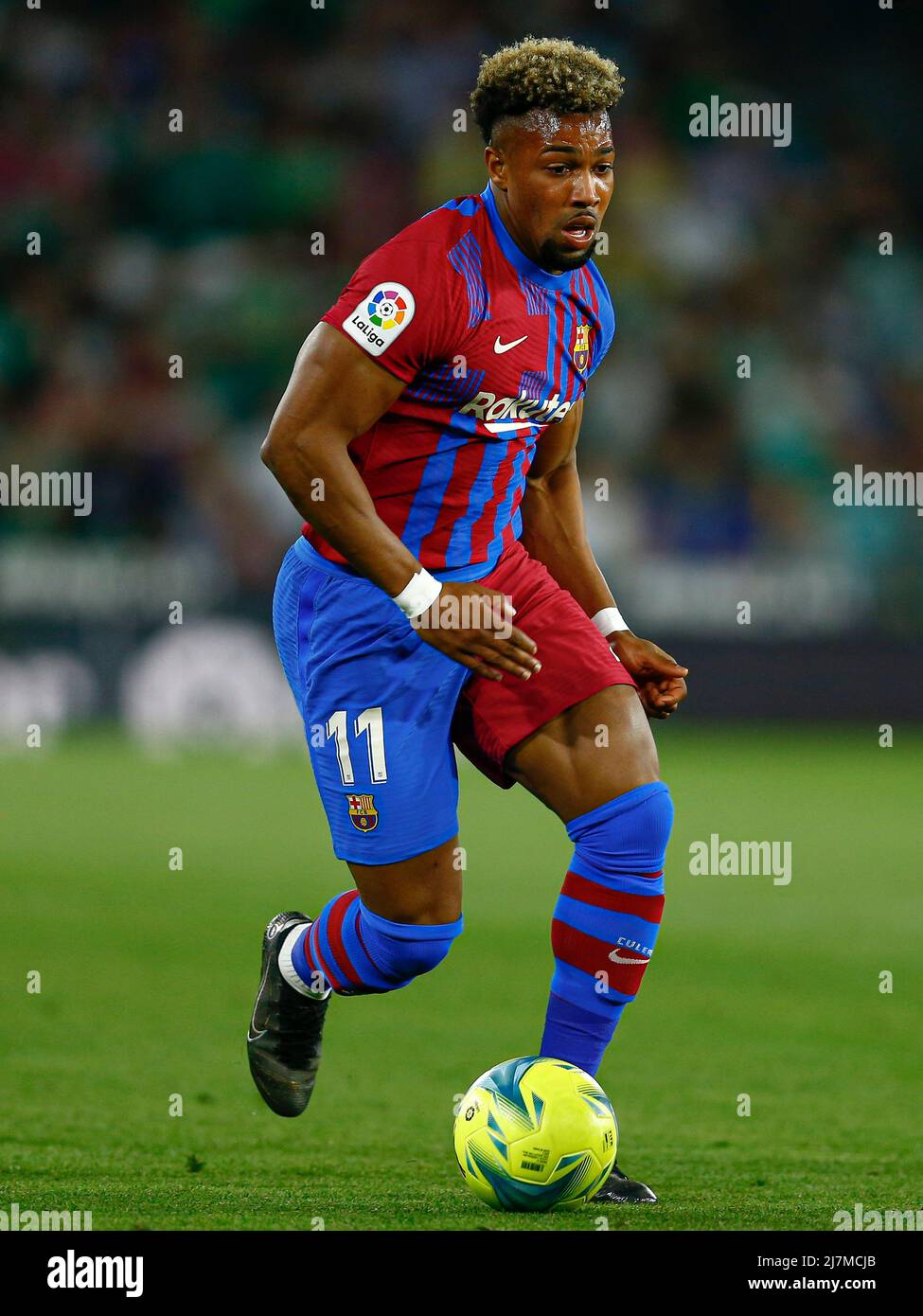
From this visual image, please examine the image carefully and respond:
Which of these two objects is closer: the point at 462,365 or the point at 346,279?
the point at 462,365

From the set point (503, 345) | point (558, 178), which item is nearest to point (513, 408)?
point (503, 345)

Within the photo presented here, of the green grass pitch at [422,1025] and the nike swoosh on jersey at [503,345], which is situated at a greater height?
the nike swoosh on jersey at [503,345]

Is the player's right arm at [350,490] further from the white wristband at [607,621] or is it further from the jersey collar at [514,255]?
the white wristband at [607,621]

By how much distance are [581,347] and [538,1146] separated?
185 centimetres

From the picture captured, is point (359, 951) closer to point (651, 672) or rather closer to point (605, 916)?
point (605, 916)

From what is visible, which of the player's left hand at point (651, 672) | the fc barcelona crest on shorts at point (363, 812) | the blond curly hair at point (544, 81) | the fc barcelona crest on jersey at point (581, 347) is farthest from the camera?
the player's left hand at point (651, 672)

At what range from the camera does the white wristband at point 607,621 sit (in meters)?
4.89

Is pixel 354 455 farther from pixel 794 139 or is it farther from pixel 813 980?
pixel 794 139

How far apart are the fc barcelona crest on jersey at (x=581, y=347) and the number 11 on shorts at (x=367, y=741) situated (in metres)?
0.95

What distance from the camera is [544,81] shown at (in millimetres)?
4223

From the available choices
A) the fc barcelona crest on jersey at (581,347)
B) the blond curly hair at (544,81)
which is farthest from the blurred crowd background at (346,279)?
the blond curly hair at (544,81)

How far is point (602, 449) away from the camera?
17328mm

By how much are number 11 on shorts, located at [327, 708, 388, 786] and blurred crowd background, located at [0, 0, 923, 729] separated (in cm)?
1070

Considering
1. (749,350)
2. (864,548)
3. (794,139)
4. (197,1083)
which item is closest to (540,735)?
(197,1083)
